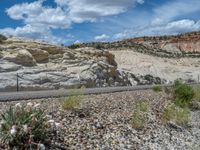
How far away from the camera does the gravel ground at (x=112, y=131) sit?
449 inches

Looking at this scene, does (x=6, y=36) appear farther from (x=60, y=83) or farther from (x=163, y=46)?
(x=163, y=46)

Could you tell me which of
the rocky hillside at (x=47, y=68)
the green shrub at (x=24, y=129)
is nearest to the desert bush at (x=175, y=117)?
the green shrub at (x=24, y=129)

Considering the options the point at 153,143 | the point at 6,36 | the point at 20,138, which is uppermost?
the point at 6,36

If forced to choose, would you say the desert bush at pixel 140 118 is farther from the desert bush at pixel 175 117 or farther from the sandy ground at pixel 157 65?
the sandy ground at pixel 157 65

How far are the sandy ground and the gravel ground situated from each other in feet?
146

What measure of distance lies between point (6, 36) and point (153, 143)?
26.2 metres

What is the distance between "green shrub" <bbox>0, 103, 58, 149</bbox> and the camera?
9.75 metres

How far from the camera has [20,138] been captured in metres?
9.81

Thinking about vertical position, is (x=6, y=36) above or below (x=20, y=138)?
above

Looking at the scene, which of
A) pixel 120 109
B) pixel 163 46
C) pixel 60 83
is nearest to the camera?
pixel 120 109

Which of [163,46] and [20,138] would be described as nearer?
[20,138]

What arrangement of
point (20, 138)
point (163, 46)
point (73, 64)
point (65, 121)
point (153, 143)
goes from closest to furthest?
point (20, 138) → point (65, 121) → point (153, 143) → point (73, 64) → point (163, 46)

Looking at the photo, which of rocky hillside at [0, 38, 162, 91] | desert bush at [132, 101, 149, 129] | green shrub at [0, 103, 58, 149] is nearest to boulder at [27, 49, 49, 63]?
rocky hillside at [0, 38, 162, 91]

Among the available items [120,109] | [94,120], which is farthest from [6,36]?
[94,120]
